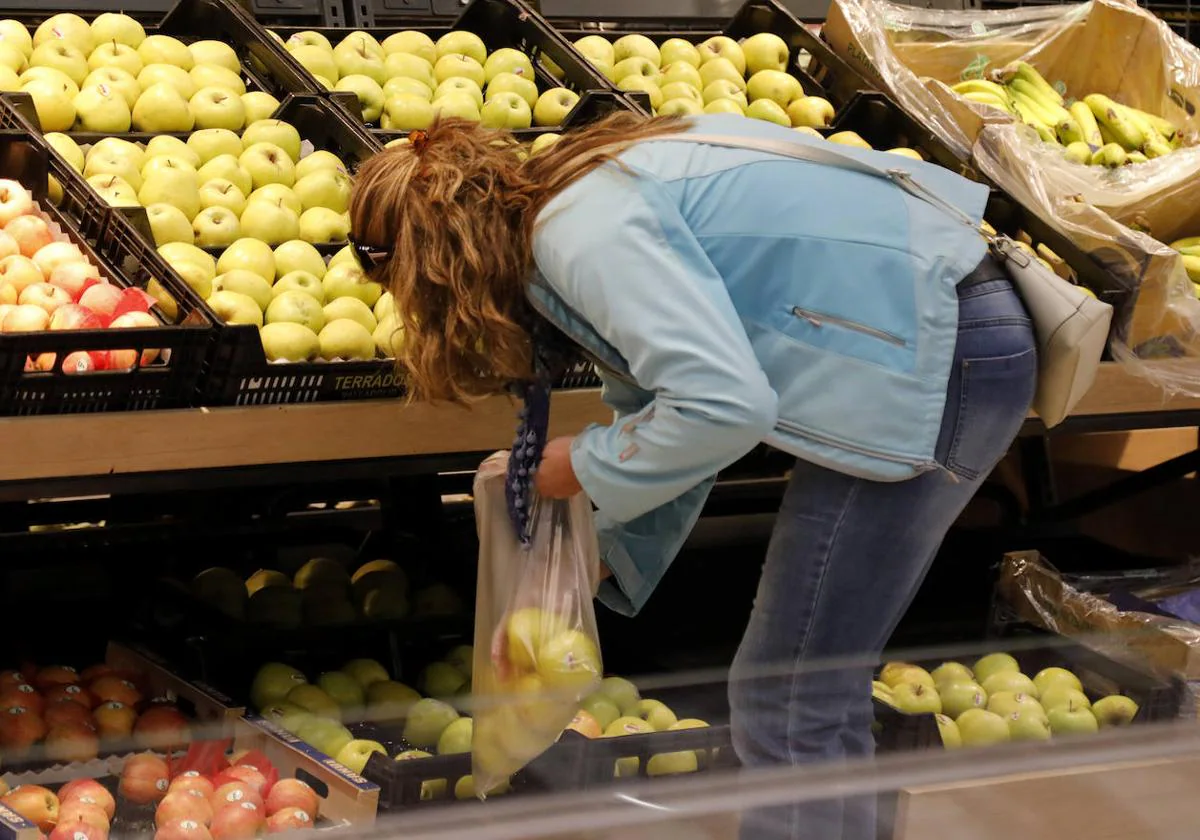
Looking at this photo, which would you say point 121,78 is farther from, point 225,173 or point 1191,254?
point 1191,254

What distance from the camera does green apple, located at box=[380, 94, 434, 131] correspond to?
9.86 feet

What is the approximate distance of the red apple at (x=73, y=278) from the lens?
2224 mm

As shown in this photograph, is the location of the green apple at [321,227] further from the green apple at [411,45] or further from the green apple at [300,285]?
the green apple at [411,45]

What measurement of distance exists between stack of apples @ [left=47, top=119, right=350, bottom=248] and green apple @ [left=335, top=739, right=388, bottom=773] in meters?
0.89

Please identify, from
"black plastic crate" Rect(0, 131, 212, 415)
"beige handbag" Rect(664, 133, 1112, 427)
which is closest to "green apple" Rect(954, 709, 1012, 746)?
"beige handbag" Rect(664, 133, 1112, 427)

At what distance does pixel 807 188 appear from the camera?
1.75 m

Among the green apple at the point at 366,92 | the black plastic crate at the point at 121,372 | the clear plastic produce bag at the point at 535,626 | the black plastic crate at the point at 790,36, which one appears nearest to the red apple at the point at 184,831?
the clear plastic produce bag at the point at 535,626

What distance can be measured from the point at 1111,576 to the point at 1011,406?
149cm

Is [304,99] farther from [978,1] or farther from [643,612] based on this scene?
[978,1]

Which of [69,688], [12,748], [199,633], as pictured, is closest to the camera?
[12,748]

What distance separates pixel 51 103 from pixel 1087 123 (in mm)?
2287

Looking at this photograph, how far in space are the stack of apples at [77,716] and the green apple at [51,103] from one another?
3.29 feet

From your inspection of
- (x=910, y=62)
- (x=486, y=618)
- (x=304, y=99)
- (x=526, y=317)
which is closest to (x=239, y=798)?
(x=486, y=618)

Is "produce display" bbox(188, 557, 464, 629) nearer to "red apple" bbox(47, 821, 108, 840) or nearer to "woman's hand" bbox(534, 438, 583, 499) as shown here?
"red apple" bbox(47, 821, 108, 840)
